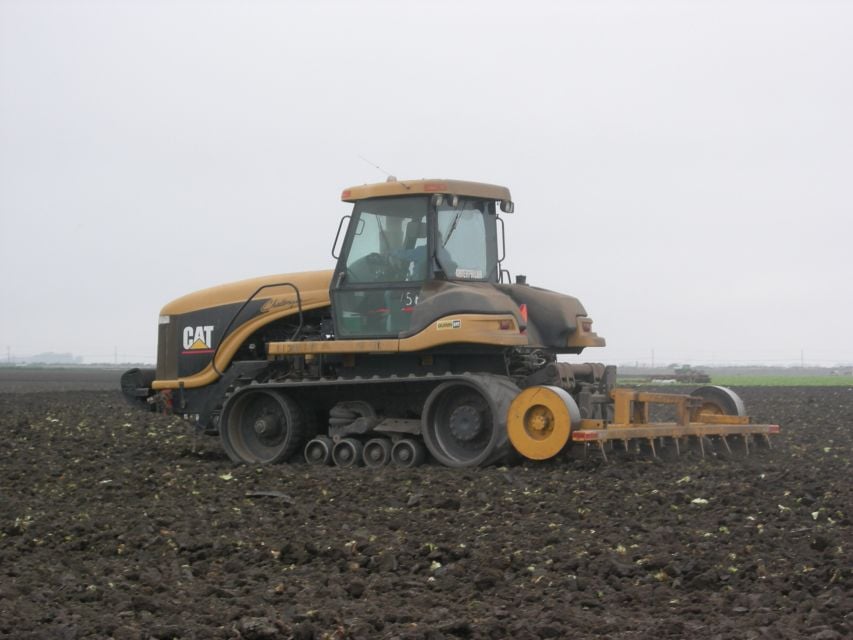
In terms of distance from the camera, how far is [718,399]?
14.4 metres

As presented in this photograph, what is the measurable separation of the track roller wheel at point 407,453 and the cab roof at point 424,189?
250 cm

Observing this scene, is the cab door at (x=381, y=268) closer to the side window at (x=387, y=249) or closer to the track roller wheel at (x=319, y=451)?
the side window at (x=387, y=249)

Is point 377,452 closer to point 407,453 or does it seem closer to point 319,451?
point 407,453

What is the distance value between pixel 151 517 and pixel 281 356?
442 centimetres

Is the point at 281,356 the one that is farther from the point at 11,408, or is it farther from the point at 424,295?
the point at 11,408

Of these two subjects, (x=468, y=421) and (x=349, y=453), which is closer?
(x=468, y=421)

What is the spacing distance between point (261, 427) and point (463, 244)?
2.95 m

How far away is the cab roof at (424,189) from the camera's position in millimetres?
12586

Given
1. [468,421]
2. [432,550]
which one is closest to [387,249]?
[468,421]

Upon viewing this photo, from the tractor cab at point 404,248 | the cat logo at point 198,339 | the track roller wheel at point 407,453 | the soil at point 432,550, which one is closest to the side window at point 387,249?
the tractor cab at point 404,248

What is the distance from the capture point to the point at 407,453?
12.5m

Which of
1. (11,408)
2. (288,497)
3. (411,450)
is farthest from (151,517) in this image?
(11,408)

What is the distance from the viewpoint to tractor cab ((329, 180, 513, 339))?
41.2 ft

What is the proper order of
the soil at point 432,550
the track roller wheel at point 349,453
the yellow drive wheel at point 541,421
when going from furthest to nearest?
the track roller wheel at point 349,453 → the yellow drive wheel at point 541,421 → the soil at point 432,550
